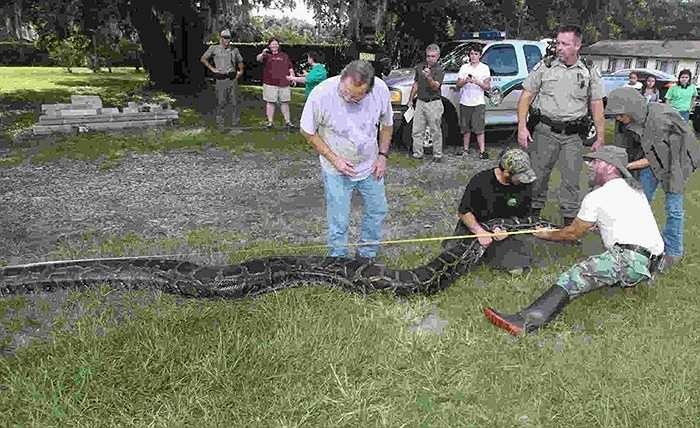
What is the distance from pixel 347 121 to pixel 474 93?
20.4ft

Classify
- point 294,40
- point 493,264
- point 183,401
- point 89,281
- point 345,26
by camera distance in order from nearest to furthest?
point 183,401 → point 89,281 → point 493,264 → point 345,26 → point 294,40

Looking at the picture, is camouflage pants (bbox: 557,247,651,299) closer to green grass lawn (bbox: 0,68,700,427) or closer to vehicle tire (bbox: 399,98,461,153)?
green grass lawn (bbox: 0,68,700,427)

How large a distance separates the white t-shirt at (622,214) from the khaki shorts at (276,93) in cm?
942

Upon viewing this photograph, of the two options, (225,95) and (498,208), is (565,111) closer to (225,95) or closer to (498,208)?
(498,208)

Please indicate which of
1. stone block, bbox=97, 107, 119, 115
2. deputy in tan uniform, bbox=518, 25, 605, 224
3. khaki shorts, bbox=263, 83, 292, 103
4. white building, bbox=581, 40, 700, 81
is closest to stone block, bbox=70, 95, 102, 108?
stone block, bbox=97, 107, 119, 115

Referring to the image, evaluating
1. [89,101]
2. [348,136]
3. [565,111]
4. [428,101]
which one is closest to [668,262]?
[565,111]

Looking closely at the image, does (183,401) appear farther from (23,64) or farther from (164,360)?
(23,64)

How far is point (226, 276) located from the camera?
498 centimetres

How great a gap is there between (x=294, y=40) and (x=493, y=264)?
1452 inches

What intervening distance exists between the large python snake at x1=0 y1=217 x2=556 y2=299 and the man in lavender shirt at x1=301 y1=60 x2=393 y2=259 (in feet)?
1.58

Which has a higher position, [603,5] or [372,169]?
[603,5]

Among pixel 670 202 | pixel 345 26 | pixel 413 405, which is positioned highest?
pixel 345 26

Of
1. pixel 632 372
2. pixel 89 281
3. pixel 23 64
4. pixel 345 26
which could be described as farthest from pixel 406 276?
pixel 23 64

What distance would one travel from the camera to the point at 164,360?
12.9 feet
